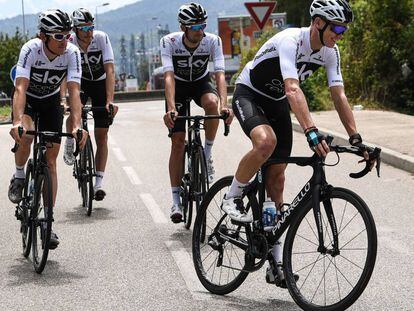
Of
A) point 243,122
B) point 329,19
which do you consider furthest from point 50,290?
point 329,19

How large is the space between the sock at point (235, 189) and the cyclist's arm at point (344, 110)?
0.80 m

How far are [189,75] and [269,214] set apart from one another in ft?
9.88

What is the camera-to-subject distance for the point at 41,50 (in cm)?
730

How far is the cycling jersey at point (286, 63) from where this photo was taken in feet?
18.6

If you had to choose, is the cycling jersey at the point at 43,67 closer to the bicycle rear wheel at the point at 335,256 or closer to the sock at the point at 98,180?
the sock at the point at 98,180

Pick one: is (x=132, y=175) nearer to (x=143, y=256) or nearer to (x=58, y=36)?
(x=143, y=256)

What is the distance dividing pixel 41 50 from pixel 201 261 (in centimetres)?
225

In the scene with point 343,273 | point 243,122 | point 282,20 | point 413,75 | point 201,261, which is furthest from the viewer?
point 282,20

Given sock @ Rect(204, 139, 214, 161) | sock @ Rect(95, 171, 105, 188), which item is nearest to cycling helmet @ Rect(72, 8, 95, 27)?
sock @ Rect(95, 171, 105, 188)

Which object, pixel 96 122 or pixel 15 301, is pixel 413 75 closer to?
pixel 96 122

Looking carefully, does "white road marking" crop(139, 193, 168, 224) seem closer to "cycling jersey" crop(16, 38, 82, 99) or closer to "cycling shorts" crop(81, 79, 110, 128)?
"cycling shorts" crop(81, 79, 110, 128)

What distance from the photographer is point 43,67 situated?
24.4 ft

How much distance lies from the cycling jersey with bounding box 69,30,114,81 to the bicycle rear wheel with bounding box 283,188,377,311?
4.76m

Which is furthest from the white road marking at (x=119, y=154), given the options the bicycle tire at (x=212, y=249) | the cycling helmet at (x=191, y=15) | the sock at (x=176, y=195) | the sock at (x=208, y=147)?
the bicycle tire at (x=212, y=249)
